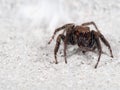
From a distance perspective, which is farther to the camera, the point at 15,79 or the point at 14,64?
the point at 14,64

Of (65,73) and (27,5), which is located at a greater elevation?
(27,5)

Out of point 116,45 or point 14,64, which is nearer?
point 14,64

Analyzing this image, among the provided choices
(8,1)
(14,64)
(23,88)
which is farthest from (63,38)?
(8,1)

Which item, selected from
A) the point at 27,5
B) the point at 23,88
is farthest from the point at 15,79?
the point at 27,5

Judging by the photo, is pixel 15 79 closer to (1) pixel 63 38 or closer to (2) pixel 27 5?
(1) pixel 63 38

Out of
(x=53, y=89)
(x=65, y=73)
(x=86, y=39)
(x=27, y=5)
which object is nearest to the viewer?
(x=53, y=89)

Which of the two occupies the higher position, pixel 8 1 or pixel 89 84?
pixel 8 1

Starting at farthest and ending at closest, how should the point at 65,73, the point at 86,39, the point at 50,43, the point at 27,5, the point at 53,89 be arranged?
the point at 27,5 → the point at 50,43 → the point at 86,39 → the point at 65,73 → the point at 53,89

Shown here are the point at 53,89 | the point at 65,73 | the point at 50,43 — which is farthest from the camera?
the point at 50,43

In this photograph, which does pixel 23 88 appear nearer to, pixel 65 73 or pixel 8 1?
pixel 65 73
